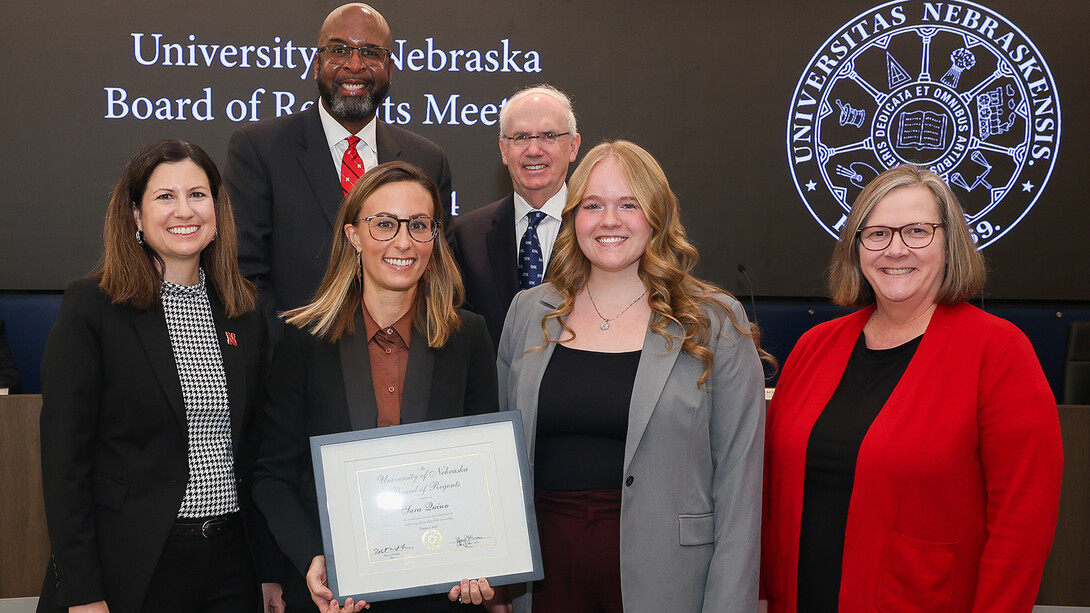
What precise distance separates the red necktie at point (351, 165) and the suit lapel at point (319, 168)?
0.14 ft

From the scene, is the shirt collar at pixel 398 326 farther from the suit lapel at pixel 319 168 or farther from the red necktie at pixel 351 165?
the red necktie at pixel 351 165

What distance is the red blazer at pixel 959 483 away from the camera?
2062 millimetres

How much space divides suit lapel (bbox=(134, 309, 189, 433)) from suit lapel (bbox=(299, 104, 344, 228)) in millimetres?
1027

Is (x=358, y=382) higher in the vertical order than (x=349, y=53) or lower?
lower

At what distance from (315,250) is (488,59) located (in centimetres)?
264

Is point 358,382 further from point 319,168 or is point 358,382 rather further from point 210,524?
point 319,168

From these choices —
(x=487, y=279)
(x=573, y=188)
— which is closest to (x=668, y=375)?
(x=573, y=188)

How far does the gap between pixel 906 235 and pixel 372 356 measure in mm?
1384

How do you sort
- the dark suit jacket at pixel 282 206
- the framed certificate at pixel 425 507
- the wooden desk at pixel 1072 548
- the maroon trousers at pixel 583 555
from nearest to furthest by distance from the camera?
the framed certificate at pixel 425 507 → the maroon trousers at pixel 583 555 → the dark suit jacket at pixel 282 206 → the wooden desk at pixel 1072 548

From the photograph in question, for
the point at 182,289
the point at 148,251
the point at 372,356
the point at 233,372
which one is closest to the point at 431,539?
the point at 372,356

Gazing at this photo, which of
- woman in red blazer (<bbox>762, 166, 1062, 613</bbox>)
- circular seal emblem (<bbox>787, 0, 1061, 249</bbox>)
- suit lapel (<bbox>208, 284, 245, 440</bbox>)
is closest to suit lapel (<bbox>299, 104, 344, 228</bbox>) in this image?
suit lapel (<bbox>208, 284, 245, 440</bbox>)

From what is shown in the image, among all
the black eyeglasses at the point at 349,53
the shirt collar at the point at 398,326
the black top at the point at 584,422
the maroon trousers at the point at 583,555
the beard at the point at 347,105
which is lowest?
the maroon trousers at the point at 583,555

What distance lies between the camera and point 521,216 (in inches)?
143

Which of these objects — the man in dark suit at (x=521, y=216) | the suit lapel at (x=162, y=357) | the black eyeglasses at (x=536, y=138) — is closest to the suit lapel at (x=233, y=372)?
the suit lapel at (x=162, y=357)
